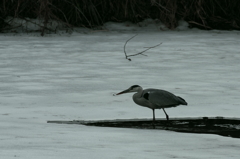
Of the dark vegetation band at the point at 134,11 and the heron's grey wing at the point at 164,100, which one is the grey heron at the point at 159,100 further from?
the dark vegetation band at the point at 134,11

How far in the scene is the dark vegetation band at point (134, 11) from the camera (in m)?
13.3

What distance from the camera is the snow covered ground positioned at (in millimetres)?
4016

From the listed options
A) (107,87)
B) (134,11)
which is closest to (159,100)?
(107,87)

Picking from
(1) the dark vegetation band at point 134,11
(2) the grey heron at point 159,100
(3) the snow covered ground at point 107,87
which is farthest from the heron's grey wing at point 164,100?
(1) the dark vegetation band at point 134,11

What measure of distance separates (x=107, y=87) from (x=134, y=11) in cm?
722

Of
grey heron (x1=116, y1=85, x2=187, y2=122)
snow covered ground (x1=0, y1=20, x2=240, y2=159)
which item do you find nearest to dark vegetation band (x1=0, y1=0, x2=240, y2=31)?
snow covered ground (x1=0, y1=20, x2=240, y2=159)

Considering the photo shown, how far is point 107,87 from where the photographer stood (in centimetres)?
694

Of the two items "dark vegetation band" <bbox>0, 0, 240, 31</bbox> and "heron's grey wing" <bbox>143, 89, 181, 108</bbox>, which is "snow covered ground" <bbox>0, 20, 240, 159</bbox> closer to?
"heron's grey wing" <bbox>143, 89, 181, 108</bbox>

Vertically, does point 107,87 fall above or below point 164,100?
below

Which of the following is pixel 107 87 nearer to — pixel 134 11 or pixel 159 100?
pixel 159 100

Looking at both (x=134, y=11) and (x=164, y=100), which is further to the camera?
(x=134, y=11)

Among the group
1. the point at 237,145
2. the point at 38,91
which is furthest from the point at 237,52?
the point at 237,145

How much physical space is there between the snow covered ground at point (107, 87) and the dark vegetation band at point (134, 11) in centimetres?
58

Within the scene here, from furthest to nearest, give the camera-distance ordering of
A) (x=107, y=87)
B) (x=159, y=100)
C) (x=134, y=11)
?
(x=134, y=11) → (x=107, y=87) → (x=159, y=100)
